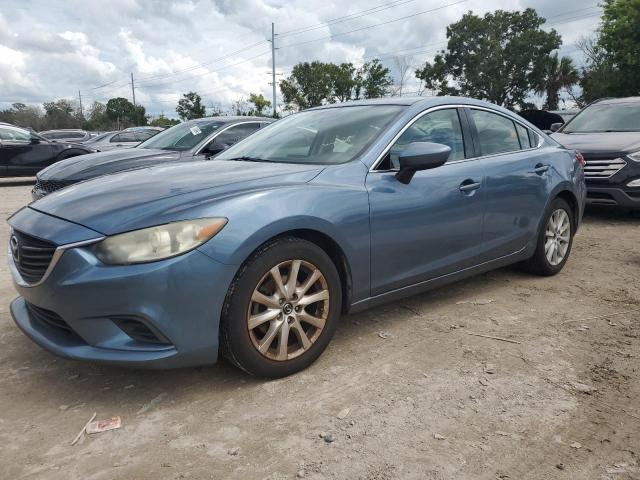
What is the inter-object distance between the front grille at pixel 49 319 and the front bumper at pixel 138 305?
0.05 metres

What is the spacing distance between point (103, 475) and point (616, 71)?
1259 inches

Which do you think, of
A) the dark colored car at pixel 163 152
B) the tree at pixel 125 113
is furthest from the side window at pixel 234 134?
the tree at pixel 125 113

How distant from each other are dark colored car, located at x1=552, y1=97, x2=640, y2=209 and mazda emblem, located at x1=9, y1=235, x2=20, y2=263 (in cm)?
668

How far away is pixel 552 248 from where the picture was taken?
4520mm

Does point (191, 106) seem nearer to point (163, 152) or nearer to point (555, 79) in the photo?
point (555, 79)

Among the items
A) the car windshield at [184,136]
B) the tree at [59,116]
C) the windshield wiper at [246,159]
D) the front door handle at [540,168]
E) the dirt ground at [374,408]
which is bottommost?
the dirt ground at [374,408]

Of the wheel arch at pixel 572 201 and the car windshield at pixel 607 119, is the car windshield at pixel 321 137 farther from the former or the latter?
the car windshield at pixel 607 119

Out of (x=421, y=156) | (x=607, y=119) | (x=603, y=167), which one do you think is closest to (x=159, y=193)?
(x=421, y=156)

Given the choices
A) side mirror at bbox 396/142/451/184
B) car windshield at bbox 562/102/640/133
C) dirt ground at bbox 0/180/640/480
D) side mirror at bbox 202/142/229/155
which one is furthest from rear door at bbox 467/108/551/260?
car windshield at bbox 562/102/640/133

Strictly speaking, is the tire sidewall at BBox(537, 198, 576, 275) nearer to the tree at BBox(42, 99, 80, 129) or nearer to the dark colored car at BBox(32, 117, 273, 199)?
the dark colored car at BBox(32, 117, 273, 199)

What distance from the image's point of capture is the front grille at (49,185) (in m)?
5.96

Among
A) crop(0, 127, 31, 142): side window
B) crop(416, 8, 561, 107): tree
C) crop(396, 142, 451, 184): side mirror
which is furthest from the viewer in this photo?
crop(416, 8, 561, 107): tree

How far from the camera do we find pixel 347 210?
289 centimetres

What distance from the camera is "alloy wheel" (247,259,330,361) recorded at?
2596 millimetres
